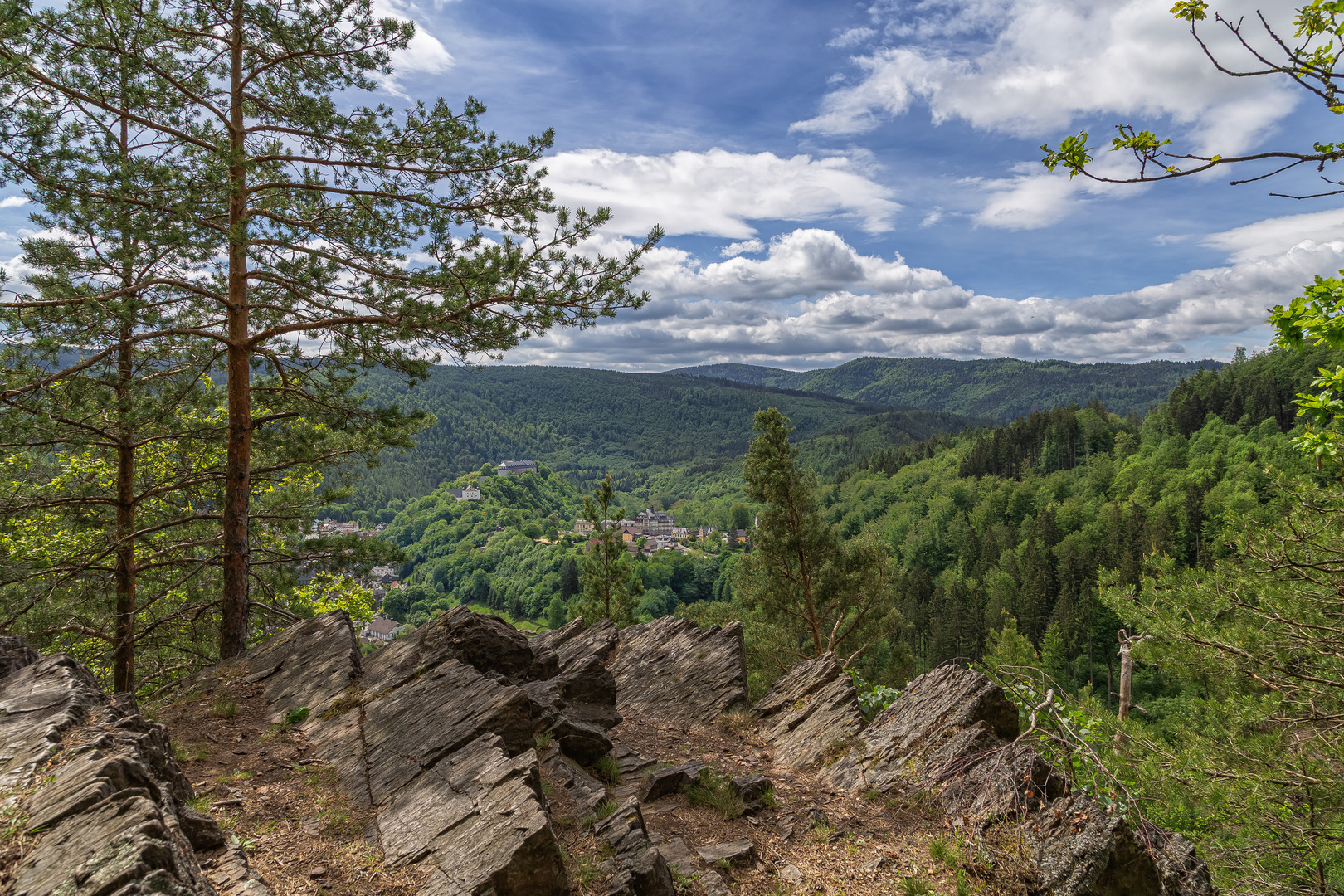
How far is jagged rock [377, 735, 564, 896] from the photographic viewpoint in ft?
19.7

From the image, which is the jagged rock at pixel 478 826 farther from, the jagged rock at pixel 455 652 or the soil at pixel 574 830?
the jagged rock at pixel 455 652

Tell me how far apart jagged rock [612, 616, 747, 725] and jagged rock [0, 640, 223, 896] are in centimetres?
988

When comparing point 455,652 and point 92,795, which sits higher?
point 92,795

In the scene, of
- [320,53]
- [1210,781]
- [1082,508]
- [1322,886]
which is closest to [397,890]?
[320,53]

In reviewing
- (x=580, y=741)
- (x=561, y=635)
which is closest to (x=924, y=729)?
(x=580, y=741)

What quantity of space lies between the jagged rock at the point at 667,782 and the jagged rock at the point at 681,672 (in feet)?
13.4

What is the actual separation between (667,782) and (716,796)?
2.66 ft

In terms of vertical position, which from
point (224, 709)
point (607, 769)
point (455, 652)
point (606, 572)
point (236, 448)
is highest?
point (236, 448)

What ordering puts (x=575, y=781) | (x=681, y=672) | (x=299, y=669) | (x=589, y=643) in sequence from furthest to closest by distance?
(x=589, y=643), (x=681, y=672), (x=299, y=669), (x=575, y=781)

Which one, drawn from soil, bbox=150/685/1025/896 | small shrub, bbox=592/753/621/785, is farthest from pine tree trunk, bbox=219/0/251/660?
small shrub, bbox=592/753/621/785

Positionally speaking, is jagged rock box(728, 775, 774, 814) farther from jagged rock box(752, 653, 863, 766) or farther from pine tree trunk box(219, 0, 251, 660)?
pine tree trunk box(219, 0, 251, 660)

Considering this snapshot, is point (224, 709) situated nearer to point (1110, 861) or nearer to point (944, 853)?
point (944, 853)

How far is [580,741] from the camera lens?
1059 cm

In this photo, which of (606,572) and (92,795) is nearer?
(92,795)
